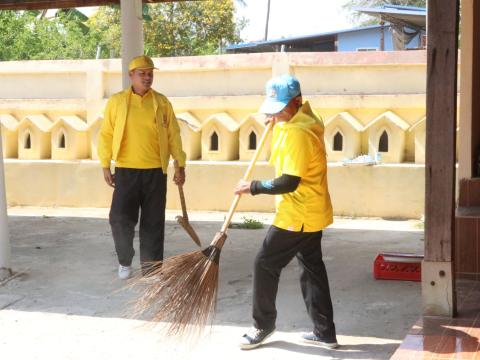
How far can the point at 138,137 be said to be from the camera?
265 inches

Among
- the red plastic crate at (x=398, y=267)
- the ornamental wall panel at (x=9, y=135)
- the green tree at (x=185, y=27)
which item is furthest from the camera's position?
the green tree at (x=185, y=27)

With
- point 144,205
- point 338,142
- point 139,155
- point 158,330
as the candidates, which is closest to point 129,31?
point 139,155

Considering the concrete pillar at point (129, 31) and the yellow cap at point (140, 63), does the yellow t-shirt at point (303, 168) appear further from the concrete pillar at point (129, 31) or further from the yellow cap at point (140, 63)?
the concrete pillar at point (129, 31)

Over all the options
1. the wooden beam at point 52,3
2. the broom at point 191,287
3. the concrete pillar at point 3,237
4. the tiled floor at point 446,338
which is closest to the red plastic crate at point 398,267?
the tiled floor at point 446,338

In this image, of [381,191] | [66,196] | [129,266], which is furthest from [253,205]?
[129,266]

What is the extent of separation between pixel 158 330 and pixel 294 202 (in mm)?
1385

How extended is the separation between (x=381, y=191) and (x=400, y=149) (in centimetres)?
60

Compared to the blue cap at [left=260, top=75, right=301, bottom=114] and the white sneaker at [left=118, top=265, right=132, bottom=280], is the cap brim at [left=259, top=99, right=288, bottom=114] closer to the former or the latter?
the blue cap at [left=260, top=75, right=301, bottom=114]

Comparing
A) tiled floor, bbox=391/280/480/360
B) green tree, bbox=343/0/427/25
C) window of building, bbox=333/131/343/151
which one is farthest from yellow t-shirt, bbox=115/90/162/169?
green tree, bbox=343/0/427/25

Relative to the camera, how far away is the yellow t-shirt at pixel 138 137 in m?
6.73

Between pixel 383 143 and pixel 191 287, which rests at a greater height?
pixel 383 143

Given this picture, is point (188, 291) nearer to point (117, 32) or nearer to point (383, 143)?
point (383, 143)

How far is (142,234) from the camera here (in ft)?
22.5

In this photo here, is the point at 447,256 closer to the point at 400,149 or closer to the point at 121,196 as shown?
the point at 121,196
